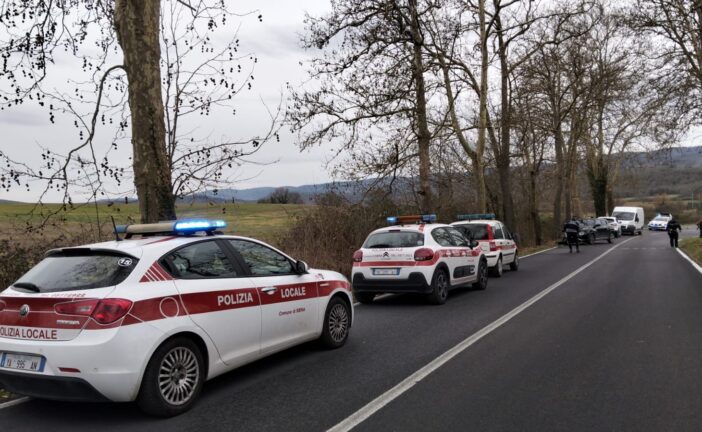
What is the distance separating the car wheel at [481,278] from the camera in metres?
12.6

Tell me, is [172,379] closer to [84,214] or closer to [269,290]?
[269,290]

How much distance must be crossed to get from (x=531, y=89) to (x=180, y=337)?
28315 millimetres

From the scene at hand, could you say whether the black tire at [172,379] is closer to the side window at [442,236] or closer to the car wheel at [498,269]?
the side window at [442,236]

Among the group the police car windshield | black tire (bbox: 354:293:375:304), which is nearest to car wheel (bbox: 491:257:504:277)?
black tire (bbox: 354:293:375:304)

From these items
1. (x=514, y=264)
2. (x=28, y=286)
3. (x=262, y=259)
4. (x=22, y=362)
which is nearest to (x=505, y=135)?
(x=514, y=264)

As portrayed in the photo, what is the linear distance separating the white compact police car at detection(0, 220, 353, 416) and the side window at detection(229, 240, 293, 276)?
0.08 feet

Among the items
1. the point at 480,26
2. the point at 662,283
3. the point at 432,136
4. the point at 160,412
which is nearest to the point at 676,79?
the point at 480,26

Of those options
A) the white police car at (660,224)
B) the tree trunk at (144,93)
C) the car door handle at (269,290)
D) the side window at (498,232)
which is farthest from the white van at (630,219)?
the car door handle at (269,290)

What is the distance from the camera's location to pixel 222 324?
5.20 meters

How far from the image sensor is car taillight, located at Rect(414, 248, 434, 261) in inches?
404

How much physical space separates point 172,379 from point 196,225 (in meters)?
1.53

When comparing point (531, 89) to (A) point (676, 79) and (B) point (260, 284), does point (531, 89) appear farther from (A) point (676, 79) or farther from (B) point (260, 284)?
(B) point (260, 284)

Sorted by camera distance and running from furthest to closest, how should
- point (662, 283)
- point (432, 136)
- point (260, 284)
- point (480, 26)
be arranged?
point (480, 26)
point (432, 136)
point (662, 283)
point (260, 284)

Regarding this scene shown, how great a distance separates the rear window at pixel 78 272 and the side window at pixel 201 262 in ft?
1.41
